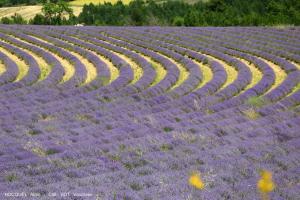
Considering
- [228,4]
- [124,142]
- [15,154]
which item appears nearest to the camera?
[15,154]

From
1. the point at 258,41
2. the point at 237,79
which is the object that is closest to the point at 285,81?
the point at 237,79

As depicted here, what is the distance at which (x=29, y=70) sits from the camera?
67.3 feet

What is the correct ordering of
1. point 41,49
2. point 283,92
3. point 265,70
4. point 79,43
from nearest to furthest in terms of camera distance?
point 283,92 → point 265,70 → point 41,49 → point 79,43

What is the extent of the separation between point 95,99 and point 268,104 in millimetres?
5052

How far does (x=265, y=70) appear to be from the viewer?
21250 mm

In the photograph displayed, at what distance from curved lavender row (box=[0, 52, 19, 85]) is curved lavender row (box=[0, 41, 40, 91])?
0.54 m

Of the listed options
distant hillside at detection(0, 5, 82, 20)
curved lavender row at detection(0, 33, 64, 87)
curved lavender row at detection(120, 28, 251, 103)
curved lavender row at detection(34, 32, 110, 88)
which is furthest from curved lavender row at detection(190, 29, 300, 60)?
distant hillside at detection(0, 5, 82, 20)

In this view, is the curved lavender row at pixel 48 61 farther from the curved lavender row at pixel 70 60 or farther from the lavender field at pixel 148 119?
the curved lavender row at pixel 70 60

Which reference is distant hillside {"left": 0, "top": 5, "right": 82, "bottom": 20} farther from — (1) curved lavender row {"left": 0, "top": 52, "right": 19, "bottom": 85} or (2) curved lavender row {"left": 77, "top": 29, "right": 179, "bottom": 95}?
(1) curved lavender row {"left": 0, "top": 52, "right": 19, "bottom": 85}

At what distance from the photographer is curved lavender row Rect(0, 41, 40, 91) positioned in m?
17.6

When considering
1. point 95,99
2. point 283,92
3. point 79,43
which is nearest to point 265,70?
point 283,92

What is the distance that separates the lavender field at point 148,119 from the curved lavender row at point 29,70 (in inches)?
2.0

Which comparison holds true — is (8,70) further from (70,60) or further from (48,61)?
(70,60)

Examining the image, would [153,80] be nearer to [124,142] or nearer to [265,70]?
[265,70]
